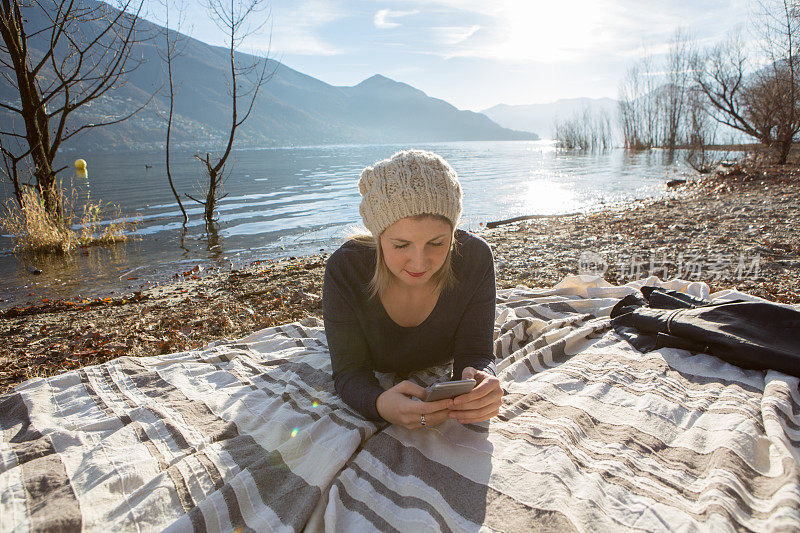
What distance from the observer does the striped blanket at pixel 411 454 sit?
1576 mm

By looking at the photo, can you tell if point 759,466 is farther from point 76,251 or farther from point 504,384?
point 76,251

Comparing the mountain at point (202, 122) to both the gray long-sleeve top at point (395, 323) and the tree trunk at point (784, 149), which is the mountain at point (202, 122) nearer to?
the gray long-sleeve top at point (395, 323)

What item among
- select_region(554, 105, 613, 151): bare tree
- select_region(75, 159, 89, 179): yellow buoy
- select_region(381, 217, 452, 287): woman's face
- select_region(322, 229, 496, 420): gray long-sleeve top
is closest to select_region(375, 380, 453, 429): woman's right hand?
select_region(322, 229, 496, 420): gray long-sleeve top

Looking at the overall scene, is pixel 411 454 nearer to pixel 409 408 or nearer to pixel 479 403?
pixel 409 408

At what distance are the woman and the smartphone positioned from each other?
3 cm

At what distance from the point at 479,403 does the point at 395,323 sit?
778 mm

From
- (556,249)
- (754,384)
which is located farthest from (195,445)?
(556,249)

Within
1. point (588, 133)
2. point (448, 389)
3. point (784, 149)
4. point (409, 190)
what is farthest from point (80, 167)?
point (588, 133)

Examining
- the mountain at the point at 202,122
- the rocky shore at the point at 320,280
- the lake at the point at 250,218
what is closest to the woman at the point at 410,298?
the rocky shore at the point at 320,280

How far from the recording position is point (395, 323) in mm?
2564

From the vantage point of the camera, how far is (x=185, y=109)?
155500 mm

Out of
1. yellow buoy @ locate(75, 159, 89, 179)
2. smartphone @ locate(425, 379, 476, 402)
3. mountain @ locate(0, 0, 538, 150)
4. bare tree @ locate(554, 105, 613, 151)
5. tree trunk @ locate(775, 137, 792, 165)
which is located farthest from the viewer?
mountain @ locate(0, 0, 538, 150)

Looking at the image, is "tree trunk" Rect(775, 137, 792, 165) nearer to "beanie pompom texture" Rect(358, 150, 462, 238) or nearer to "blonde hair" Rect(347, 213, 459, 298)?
"blonde hair" Rect(347, 213, 459, 298)

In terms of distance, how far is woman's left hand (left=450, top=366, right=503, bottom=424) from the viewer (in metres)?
1.92
